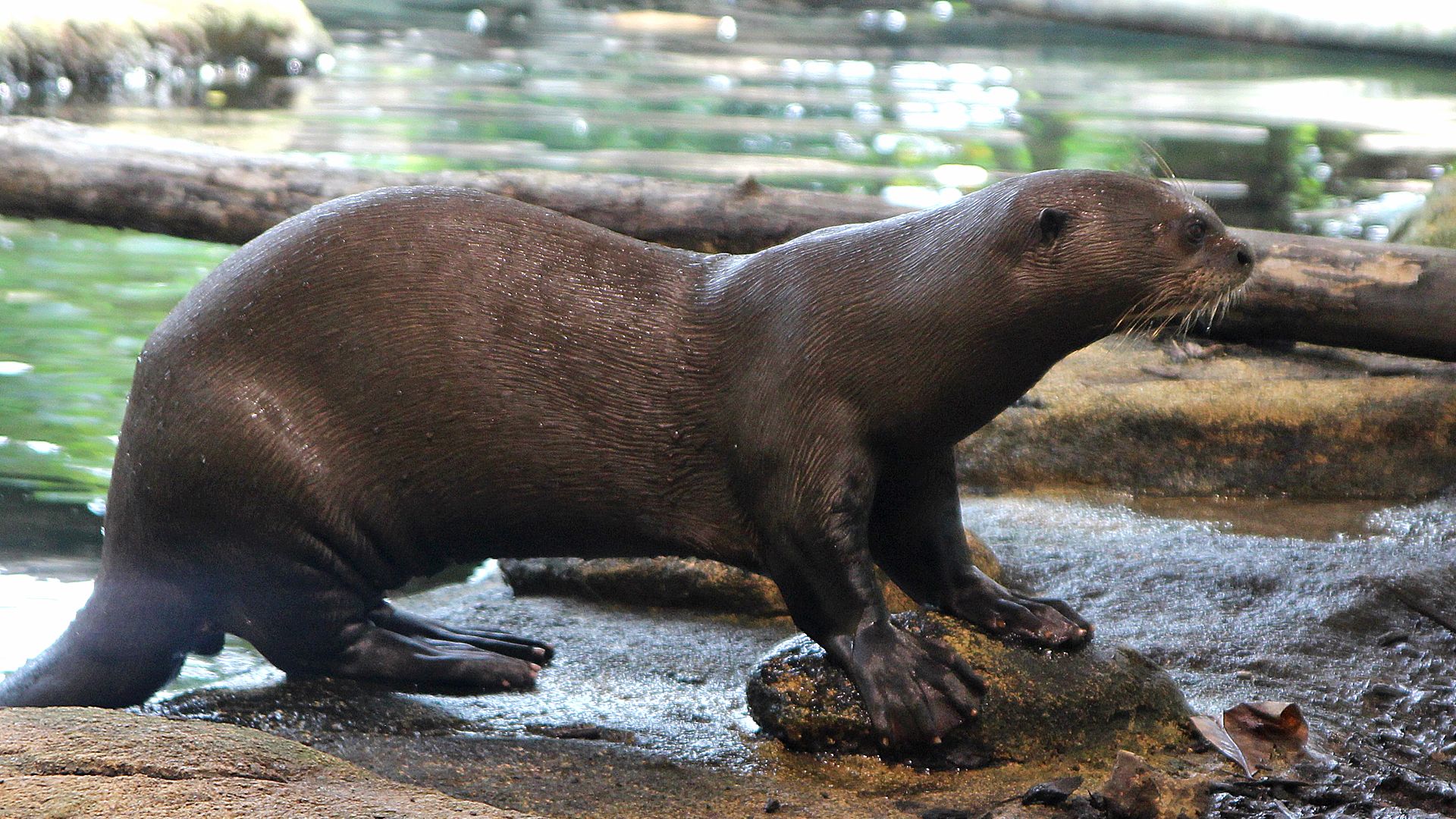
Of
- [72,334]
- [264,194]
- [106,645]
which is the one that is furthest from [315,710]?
[72,334]

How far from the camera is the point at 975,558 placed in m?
3.77

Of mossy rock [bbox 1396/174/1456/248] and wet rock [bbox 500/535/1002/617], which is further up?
mossy rock [bbox 1396/174/1456/248]

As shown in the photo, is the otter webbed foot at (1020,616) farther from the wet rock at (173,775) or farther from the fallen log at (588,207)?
the fallen log at (588,207)

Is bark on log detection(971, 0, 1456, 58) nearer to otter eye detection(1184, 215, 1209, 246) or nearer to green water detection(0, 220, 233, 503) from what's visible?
green water detection(0, 220, 233, 503)

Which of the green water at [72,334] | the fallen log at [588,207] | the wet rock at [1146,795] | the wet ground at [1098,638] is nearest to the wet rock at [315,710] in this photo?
the wet ground at [1098,638]

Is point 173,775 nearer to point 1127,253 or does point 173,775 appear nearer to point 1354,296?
point 1127,253

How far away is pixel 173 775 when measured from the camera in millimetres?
2354

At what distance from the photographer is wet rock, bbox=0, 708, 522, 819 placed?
7.17 ft

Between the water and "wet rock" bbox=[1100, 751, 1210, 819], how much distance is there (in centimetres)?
121

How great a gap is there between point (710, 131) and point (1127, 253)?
29.8ft

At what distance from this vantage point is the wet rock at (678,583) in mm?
3785

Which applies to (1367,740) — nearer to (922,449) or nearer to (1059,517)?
(922,449)

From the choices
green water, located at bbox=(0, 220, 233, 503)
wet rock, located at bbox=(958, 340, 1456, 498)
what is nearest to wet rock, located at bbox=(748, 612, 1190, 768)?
wet rock, located at bbox=(958, 340, 1456, 498)

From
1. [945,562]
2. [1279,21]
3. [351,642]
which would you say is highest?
[1279,21]
